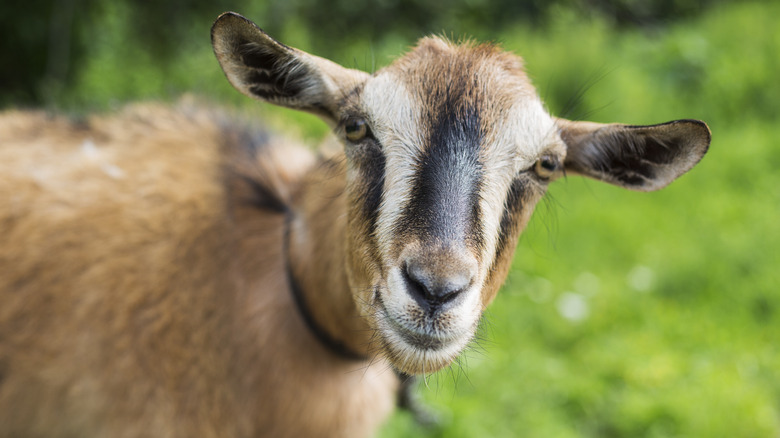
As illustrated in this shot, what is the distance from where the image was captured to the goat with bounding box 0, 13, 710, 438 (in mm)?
2176

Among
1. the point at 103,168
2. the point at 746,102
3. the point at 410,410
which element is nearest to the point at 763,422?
the point at 410,410

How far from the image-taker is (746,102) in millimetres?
7855

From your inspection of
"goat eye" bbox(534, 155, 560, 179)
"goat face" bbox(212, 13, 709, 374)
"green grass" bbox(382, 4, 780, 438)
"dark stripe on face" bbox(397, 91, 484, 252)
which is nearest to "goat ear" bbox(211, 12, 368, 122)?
"goat face" bbox(212, 13, 709, 374)

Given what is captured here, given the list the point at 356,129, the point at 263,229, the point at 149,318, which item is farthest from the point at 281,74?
the point at 149,318

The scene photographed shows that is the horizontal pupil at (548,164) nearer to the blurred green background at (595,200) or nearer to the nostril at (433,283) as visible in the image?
the blurred green background at (595,200)

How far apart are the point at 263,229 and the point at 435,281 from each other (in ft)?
4.91

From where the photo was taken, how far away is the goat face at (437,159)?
76.9 inches

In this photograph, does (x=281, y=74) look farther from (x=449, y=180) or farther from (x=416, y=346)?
(x=416, y=346)

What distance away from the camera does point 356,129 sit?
234 centimetres

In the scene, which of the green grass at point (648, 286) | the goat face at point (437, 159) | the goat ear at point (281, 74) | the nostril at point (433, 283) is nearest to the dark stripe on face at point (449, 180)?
the goat face at point (437, 159)

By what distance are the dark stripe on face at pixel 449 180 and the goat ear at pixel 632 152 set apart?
488 millimetres

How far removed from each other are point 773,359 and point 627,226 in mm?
1927

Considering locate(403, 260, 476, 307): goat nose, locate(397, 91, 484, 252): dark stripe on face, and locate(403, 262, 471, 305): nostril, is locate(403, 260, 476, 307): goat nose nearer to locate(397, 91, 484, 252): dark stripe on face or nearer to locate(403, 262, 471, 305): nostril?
locate(403, 262, 471, 305): nostril

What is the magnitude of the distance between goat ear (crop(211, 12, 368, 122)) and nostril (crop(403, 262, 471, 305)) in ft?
2.84
